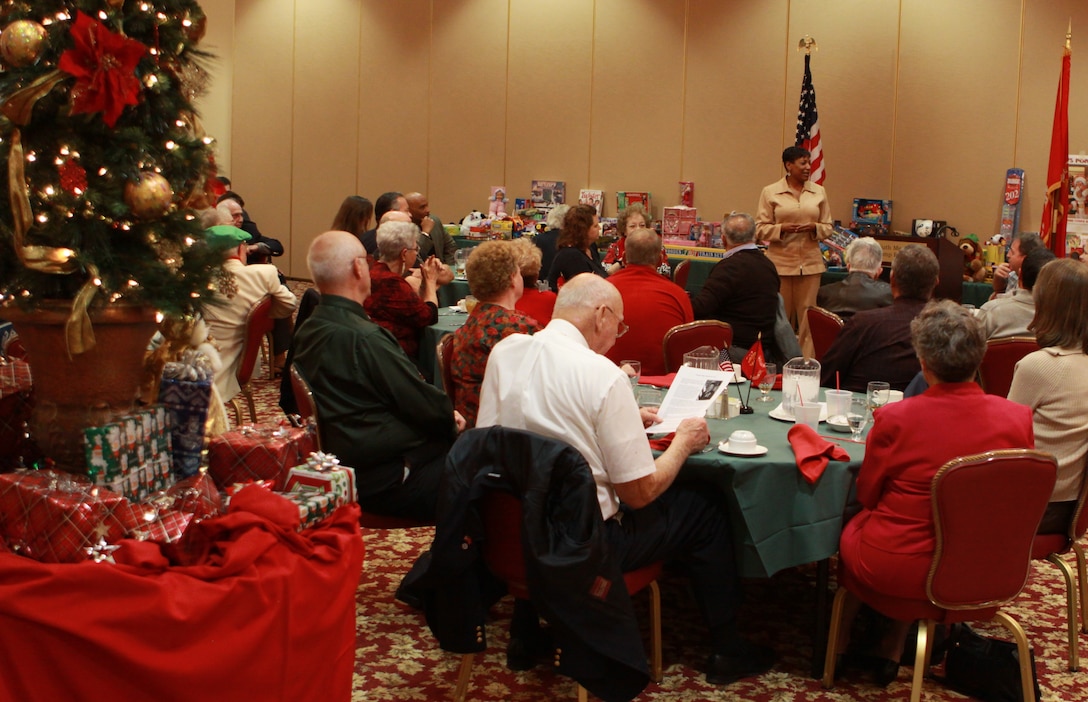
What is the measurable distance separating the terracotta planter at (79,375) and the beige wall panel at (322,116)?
12.0 meters

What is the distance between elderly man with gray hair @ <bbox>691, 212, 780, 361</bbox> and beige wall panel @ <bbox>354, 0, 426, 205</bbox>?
7.58m

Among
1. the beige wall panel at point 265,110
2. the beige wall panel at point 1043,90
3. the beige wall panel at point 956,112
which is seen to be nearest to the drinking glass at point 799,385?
the beige wall panel at point 1043,90

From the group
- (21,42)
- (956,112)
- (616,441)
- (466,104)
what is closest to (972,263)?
(956,112)

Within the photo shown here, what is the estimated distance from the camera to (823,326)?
5590mm

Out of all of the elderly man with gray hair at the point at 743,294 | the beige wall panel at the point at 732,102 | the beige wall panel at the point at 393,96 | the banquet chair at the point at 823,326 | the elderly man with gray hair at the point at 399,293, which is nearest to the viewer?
the banquet chair at the point at 823,326

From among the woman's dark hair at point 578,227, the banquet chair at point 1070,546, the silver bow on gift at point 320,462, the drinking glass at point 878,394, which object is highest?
the woman's dark hair at point 578,227

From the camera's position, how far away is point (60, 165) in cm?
207

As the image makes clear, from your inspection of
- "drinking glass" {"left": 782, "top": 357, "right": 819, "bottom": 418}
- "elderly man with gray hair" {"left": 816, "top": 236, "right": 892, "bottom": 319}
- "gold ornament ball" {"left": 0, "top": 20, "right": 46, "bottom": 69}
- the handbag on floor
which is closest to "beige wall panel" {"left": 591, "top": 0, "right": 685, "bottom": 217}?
"elderly man with gray hair" {"left": 816, "top": 236, "right": 892, "bottom": 319}

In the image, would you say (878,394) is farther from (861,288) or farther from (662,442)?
(861,288)

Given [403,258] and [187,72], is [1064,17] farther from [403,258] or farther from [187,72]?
[187,72]

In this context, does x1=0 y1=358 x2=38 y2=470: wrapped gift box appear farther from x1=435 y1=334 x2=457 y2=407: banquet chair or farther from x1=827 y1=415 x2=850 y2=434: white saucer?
x1=827 y1=415 x2=850 y2=434: white saucer

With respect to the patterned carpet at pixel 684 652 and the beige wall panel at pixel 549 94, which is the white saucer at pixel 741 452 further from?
the beige wall panel at pixel 549 94

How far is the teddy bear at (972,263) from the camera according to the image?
8.34 m

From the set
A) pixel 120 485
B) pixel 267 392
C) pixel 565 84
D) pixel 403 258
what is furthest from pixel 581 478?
pixel 565 84
